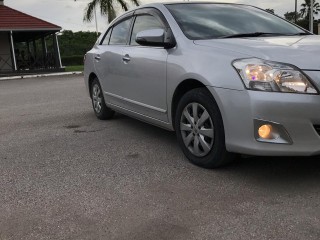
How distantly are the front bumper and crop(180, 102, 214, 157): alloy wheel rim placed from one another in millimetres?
372

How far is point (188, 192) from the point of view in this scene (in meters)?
3.61

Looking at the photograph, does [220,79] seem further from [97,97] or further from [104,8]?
[104,8]

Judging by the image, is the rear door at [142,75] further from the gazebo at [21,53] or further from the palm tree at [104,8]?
the palm tree at [104,8]

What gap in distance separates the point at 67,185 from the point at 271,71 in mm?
1988

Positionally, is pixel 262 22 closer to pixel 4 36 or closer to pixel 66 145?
pixel 66 145

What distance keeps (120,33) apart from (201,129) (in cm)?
248

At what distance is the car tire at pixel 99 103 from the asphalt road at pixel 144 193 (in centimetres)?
110

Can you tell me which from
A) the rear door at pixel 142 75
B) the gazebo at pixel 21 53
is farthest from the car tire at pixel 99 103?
the gazebo at pixel 21 53

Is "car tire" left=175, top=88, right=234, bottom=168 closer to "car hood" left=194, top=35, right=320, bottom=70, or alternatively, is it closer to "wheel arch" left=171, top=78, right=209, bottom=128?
"wheel arch" left=171, top=78, right=209, bottom=128

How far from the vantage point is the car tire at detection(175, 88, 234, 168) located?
152 inches

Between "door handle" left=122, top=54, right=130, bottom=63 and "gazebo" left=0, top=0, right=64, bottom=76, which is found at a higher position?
"door handle" left=122, top=54, right=130, bottom=63

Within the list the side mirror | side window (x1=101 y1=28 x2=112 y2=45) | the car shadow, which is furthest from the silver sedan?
side window (x1=101 y1=28 x2=112 y2=45)

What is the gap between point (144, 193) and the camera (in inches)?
143

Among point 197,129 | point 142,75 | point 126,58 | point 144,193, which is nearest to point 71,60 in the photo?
point 126,58
